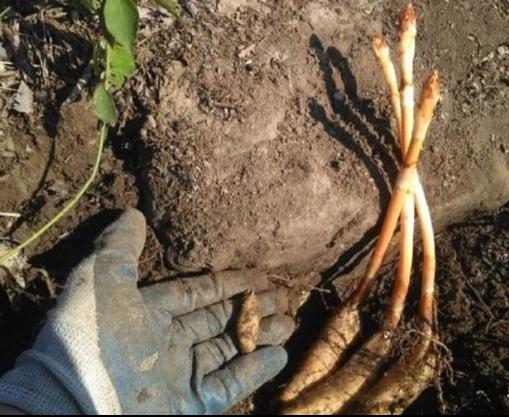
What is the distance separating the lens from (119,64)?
5.48 feet

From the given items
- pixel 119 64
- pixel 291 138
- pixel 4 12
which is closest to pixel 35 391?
pixel 119 64

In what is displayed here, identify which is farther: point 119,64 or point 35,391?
point 119,64

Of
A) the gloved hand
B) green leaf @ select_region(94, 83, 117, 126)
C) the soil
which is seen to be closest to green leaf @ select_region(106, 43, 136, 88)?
green leaf @ select_region(94, 83, 117, 126)

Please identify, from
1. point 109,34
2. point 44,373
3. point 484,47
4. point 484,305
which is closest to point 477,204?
point 484,305

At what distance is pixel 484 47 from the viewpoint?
6.78ft

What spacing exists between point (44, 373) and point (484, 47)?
1.59 m

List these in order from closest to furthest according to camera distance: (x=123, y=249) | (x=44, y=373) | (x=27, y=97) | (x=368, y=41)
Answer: (x=44, y=373)
(x=123, y=249)
(x=27, y=97)
(x=368, y=41)

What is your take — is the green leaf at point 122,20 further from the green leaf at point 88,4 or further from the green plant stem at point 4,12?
the green plant stem at point 4,12

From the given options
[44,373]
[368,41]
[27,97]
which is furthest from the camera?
[368,41]

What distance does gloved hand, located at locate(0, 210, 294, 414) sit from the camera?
1.54m

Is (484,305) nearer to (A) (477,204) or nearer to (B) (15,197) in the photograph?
(A) (477,204)

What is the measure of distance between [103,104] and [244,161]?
405 mm

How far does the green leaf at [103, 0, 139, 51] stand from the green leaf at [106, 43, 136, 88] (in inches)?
5.2

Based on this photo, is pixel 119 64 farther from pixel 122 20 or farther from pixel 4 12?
pixel 4 12
